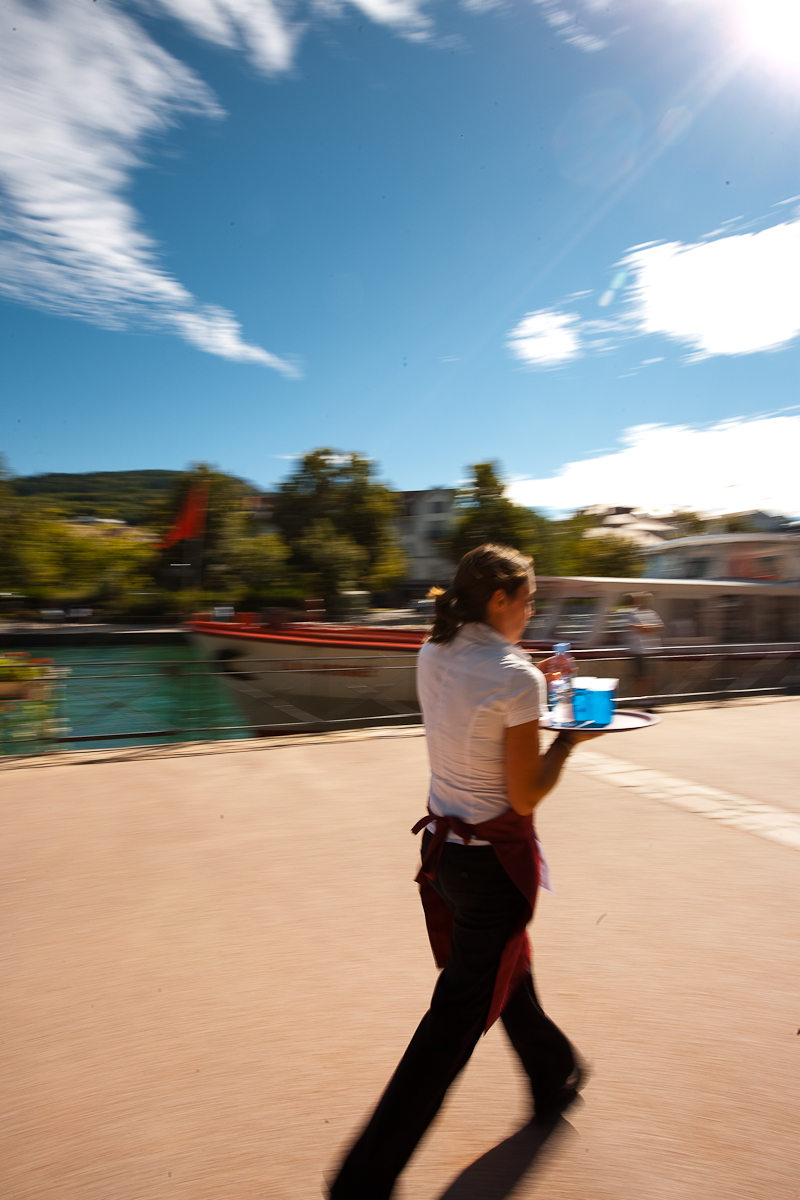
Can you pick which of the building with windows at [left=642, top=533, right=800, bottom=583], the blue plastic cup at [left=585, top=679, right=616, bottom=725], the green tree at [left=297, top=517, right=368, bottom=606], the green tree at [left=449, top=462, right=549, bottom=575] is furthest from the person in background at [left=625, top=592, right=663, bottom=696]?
the green tree at [left=297, top=517, right=368, bottom=606]

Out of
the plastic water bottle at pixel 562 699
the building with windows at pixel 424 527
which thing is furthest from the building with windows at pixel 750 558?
the building with windows at pixel 424 527

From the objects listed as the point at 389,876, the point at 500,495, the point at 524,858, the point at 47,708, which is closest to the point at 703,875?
the point at 389,876

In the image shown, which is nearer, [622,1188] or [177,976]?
[622,1188]

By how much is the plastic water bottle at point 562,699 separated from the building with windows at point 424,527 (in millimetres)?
78987

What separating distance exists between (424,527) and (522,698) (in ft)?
278

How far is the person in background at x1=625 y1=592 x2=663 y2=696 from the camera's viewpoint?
10219mm

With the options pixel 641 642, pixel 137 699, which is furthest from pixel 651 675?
pixel 137 699

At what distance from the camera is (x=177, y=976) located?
118 inches

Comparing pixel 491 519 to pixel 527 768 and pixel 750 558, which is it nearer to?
pixel 750 558

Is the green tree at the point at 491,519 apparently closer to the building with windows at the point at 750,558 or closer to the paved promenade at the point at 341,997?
the building with windows at the point at 750,558

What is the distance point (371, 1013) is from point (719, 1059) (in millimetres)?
1175

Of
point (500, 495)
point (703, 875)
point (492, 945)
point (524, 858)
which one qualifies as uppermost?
point (500, 495)

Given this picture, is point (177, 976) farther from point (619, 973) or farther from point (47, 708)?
point (47, 708)

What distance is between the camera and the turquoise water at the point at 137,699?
7797mm
